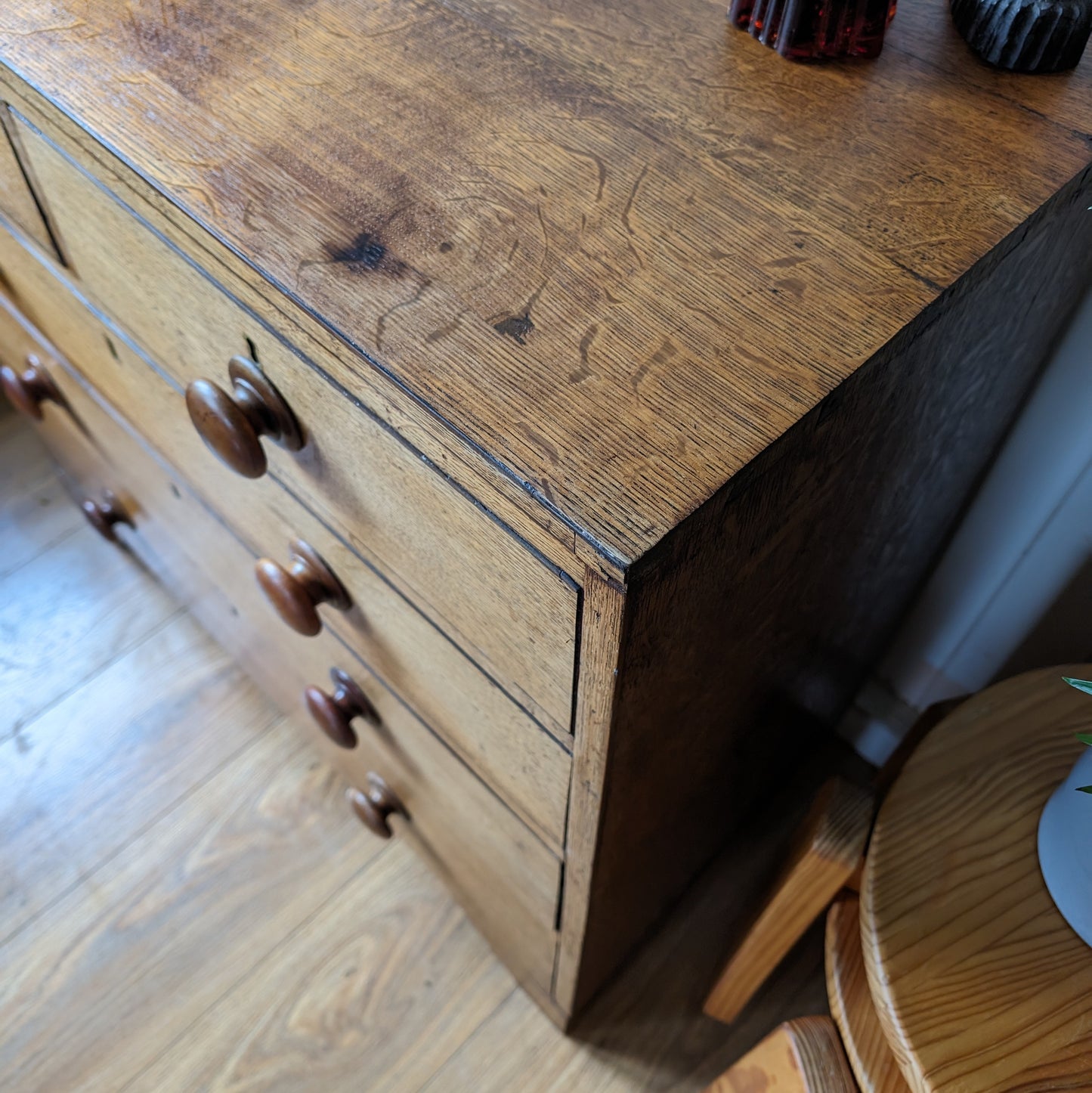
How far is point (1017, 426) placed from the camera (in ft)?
2.43

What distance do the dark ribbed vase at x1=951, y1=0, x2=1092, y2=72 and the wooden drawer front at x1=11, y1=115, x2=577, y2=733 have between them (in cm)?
40

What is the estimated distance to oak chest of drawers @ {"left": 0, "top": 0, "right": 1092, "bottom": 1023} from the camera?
15.1 inches

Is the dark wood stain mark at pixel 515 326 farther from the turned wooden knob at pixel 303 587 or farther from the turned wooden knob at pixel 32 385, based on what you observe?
the turned wooden knob at pixel 32 385

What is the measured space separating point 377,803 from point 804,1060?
0.40m

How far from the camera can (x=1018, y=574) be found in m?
0.82

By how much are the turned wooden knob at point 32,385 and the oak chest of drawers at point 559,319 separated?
24 centimetres

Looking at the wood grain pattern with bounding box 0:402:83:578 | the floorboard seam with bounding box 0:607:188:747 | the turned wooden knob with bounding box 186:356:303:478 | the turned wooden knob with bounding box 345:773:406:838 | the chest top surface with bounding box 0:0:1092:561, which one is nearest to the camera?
the chest top surface with bounding box 0:0:1092:561

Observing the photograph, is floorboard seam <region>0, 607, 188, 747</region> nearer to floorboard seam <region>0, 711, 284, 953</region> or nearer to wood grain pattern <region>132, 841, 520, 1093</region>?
floorboard seam <region>0, 711, 284, 953</region>

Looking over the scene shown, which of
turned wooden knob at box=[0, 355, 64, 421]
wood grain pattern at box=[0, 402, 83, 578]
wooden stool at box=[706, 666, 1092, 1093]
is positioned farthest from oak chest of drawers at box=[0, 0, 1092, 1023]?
wood grain pattern at box=[0, 402, 83, 578]

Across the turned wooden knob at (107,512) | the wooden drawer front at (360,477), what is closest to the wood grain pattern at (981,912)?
the wooden drawer front at (360,477)

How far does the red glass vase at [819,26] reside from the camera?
52cm

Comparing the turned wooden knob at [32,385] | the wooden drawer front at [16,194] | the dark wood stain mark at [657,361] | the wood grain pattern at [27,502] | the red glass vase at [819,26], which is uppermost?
the red glass vase at [819,26]

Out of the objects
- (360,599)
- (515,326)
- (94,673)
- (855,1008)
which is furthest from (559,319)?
(94,673)

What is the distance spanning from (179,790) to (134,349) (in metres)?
0.57
